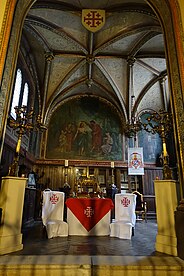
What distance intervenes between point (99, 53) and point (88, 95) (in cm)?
338

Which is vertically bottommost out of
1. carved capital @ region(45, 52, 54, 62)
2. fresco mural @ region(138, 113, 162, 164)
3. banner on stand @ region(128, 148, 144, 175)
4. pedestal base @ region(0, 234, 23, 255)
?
pedestal base @ region(0, 234, 23, 255)

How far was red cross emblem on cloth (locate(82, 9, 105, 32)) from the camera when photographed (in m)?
6.88

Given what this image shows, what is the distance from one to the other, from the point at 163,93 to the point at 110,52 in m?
4.40

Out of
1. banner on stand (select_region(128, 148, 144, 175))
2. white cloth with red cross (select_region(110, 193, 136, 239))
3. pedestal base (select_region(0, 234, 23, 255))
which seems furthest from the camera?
banner on stand (select_region(128, 148, 144, 175))

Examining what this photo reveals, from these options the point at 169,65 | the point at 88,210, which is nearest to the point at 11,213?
the point at 88,210

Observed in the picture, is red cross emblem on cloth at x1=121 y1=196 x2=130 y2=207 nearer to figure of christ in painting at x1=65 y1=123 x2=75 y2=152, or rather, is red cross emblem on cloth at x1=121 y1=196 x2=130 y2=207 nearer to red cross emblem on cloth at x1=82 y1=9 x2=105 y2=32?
red cross emblem on cloth at x1=82 y1=9 x2=105 y2=32

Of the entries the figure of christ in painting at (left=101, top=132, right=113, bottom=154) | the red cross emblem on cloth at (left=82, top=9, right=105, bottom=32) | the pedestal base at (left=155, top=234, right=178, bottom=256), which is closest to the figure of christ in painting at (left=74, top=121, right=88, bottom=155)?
the figure of christ in painting at (left=101, top=132, right=113, bottom=154)

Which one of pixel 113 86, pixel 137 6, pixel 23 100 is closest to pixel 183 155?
pixel 137 6

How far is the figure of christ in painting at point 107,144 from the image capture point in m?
11.7

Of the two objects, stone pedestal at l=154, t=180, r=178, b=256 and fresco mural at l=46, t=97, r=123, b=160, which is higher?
fresco mural at l=46, t=97, r=123, b=160

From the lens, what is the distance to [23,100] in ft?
29.0

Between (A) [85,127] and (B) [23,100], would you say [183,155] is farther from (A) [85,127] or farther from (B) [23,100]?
(A) [85,127]

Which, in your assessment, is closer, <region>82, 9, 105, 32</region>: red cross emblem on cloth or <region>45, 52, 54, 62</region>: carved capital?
<region>82, 9, 105, 32</region>: red cross emblem on cloth

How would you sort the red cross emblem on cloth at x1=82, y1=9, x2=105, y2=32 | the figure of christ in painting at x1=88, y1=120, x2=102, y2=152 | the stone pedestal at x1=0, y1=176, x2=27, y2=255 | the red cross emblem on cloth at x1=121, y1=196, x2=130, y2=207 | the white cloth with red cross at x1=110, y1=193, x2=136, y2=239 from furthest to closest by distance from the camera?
1. the figure of christ in painting at x1=88, y1=120, x2=102, y2=152
2. the red cross emblem on cloth at x1=82, y1=9, x2=105, y2=32
3. the red cross emblem on cloth at x1=121, y1=196, x2=130, y2=207
4. the white cloth with red cross at x1=110, y1=193, x2=136, y2=239
5. the stone pedestal at x1=0, y1=176, x2=27, y2=255
